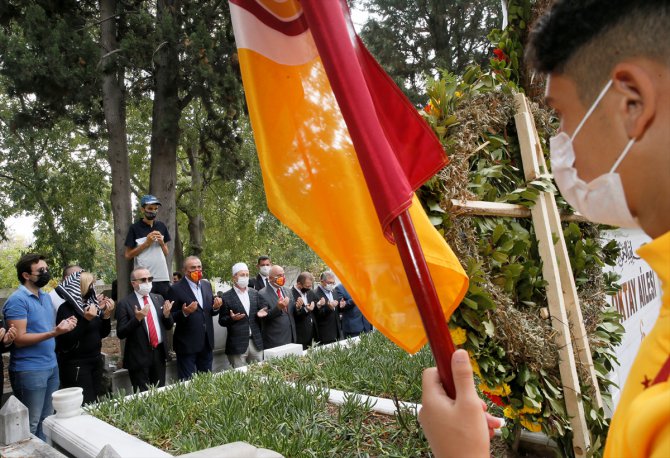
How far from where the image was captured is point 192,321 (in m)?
7.46

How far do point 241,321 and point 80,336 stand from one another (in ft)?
8.41

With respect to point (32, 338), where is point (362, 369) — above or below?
below

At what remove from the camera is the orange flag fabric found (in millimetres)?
2082

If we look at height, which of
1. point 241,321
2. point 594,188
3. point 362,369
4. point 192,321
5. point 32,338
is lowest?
point 362,369

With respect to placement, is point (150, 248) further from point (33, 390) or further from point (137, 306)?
point (33, 390)

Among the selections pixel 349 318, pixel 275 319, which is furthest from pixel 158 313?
pixel 349 318

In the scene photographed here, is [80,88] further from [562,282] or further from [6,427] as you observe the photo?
[562,282]

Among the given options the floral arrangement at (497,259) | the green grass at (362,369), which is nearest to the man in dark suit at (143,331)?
the green grass at (362,369)

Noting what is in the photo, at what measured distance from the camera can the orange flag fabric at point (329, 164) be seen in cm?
208

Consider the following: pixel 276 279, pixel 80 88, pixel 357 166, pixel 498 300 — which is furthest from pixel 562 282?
pixel 80 88

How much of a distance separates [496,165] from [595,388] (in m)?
1.50

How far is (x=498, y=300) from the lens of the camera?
300 centimetres

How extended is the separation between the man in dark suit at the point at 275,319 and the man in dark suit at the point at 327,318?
1.06m

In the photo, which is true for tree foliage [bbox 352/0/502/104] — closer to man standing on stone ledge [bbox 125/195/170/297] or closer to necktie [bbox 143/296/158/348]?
man standing on stone ledge [bbox 125/195/170/297]
